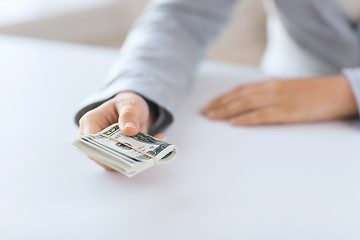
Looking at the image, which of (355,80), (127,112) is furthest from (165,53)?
(355,80)

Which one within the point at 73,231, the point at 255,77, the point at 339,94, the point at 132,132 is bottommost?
the point at 73,231

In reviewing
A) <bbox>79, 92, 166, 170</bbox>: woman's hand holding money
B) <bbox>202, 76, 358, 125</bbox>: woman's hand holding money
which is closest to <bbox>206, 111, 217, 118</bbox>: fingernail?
<bbox>202, 76, 358, 125</bbox>: woman's hand holding money

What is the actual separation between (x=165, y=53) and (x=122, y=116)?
28 cm

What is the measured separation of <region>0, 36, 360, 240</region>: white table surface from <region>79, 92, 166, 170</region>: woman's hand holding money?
0.20 feet

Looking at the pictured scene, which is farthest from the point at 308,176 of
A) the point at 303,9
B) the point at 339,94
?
the point at 303,9

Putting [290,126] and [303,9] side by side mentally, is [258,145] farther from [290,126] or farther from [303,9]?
[303,9]

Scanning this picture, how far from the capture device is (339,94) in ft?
2.57

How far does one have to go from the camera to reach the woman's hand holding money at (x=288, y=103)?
77 centimetres

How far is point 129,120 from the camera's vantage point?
0.60 metres

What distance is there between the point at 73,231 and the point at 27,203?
0.28 feet

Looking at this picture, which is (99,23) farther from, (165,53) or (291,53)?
(165,53)

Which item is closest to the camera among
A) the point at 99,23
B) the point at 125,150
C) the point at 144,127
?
the point at 125,150

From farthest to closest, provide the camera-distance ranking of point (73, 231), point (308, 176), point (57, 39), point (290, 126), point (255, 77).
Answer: point (57, 39) < point (255, 77) < point (290, 126) < point (308, 176) < point (73, 231)

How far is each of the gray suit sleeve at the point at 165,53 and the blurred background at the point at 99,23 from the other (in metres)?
0.81
